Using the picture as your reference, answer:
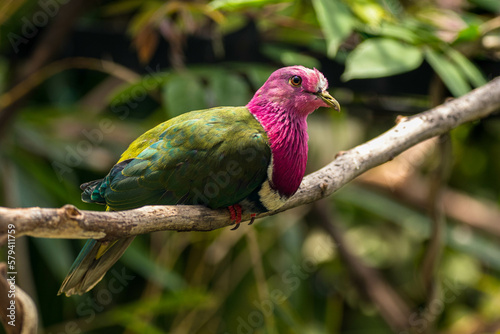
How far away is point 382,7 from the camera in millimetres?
2197

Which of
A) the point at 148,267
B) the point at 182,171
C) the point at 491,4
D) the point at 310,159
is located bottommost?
the point at 310,159

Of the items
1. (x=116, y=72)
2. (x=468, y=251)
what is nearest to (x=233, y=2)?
(x=116, y=72)

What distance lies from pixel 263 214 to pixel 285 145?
17 cm

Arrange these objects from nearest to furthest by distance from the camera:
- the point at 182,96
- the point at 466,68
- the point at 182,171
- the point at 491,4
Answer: the point at 182,171
the point at 182,96
the point at 466,68
the point at 491,4

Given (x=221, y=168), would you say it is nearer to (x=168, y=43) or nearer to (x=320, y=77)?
(x=320, y=77)

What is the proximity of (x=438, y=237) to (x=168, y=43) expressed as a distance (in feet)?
4.15

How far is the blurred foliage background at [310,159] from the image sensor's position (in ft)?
6.60

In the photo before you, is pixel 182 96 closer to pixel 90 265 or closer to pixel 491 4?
pixel 90 265

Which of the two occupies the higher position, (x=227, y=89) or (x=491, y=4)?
(x=227, y=89)

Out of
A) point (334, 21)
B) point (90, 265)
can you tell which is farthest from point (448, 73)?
point (90, 265)

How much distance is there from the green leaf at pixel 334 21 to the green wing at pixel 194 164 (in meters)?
0.57

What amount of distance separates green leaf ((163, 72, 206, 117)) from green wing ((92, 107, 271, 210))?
423 millimetres

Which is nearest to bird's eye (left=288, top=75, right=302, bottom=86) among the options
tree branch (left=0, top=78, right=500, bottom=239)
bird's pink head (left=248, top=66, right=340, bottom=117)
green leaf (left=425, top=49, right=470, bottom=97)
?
bird's pink head (left=248, top=66, right=340, bottom=117)

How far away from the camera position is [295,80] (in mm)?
1172
